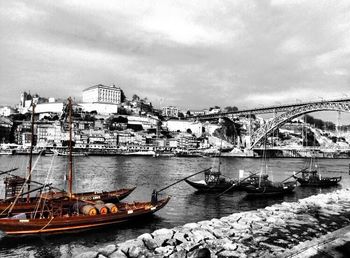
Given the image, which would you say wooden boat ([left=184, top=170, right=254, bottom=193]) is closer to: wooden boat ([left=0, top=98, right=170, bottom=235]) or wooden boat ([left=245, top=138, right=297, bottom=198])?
wooden boat ([left=245, top=138, right=297, bottom=198])

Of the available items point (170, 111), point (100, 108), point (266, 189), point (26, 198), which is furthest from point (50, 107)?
point (26, 198)

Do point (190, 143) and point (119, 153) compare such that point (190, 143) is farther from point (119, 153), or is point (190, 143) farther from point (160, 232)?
point (160, 232)

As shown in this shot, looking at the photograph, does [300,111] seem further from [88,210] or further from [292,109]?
[88,210]

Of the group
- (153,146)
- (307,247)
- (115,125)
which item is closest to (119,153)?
(153,146)

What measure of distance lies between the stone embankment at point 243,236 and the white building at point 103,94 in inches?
5348

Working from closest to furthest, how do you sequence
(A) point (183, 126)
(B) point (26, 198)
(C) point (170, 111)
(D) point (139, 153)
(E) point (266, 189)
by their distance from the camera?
1. (B) point (26, 198)
2. (E) point (266, 189)
3. (D) point (139, 153)
4. (A) point (183, 126)
5. (C) point (170, 111)

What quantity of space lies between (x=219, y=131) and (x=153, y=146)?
4047cm

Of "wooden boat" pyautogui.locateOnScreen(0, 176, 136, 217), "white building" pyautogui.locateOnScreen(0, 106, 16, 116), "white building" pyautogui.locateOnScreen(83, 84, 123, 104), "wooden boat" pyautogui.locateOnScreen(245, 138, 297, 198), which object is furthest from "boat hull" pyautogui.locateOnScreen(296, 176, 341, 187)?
"white building" pyautogui.locateOnScreen(0, 106, 16, 116)

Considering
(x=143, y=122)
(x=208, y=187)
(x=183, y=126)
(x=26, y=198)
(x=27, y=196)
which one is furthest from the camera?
(x=183, y=126)

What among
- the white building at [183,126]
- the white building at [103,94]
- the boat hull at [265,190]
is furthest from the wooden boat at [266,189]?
the white building at [103,94]

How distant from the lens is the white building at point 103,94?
146m

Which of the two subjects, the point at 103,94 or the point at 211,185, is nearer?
the point at 211,185

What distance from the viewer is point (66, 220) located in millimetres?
15648

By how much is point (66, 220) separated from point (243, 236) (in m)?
8.54
